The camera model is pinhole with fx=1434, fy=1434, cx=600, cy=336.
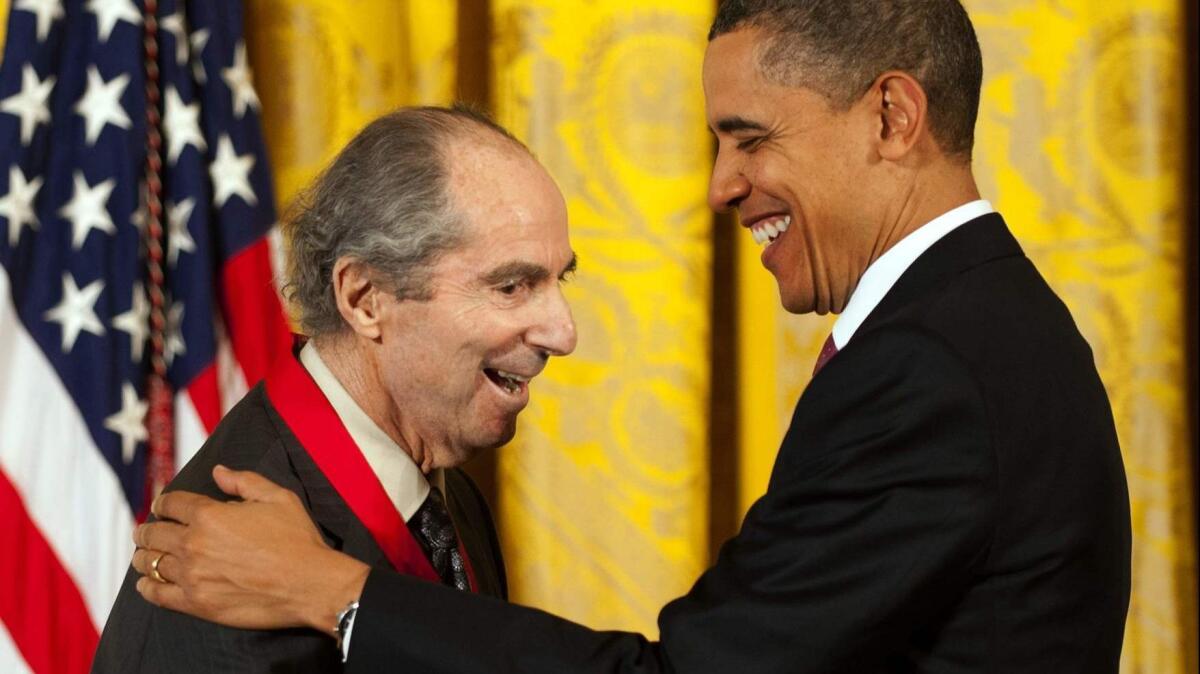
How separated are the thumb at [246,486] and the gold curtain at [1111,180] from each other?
1.94 metres

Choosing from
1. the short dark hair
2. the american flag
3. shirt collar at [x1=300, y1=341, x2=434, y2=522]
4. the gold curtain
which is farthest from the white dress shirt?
the gold curtain

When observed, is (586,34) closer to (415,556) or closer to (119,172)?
(119,172)

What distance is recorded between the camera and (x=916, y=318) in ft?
4.92

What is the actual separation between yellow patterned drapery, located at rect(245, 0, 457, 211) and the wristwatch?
145cm

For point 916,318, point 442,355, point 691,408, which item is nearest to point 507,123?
point 691,408

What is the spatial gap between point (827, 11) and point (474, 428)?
66 cm

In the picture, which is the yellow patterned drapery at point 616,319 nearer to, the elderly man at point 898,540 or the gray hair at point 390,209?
the gray hair at point 390,209

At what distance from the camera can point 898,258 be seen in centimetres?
166

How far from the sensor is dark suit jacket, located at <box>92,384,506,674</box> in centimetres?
146

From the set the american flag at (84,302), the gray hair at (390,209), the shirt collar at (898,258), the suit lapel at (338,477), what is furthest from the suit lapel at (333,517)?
the american flag at (84,302)

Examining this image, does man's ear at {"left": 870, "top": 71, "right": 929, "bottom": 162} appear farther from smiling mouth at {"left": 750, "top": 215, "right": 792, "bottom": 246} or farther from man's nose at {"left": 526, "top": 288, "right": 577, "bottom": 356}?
man's nose at {"left": 526, "top": 288, "right": 577, "bottom": 356}

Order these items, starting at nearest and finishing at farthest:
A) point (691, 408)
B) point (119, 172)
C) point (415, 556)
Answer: point (415, 556), point (119, 172), point (691, 408)

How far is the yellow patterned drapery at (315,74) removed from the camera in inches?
111

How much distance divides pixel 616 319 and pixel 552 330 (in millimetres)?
1147
